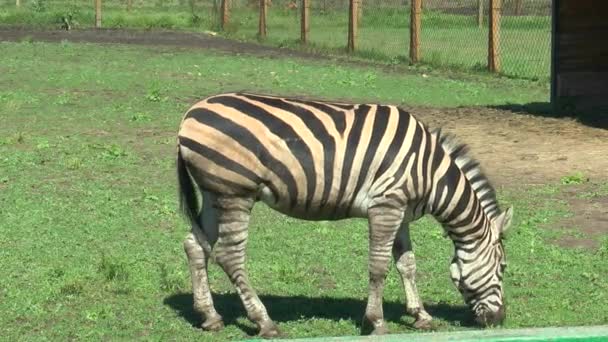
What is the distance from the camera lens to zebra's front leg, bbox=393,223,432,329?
6820 mm

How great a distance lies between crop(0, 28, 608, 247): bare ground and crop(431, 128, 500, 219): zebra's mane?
7.81 feet

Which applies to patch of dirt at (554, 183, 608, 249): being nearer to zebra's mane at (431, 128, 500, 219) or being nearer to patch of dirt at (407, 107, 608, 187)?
patch of dirt at (407, 107, 608, 187)

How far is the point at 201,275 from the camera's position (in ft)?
22.0

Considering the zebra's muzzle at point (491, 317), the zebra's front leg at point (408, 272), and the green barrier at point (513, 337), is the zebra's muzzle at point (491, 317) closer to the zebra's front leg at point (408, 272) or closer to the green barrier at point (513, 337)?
the zebra's front leg at point (408, 272)

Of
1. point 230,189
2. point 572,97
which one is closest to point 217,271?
point 230,189

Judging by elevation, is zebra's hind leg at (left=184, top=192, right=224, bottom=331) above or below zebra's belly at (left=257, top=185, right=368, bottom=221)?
below

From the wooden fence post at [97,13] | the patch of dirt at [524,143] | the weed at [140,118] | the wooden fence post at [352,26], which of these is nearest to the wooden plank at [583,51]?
the patch of dirt at [524,143]

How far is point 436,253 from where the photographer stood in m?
8.52

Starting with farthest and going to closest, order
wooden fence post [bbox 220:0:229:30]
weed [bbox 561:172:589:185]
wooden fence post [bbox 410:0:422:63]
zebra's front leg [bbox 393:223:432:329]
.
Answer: wooden fence post [bbox 220:0:229:30] < wooden fence post [bbox 410:0:422:63] < weed [bbox 561:172:589:185] < zebra's front leg [bbox 393:223:432:329]

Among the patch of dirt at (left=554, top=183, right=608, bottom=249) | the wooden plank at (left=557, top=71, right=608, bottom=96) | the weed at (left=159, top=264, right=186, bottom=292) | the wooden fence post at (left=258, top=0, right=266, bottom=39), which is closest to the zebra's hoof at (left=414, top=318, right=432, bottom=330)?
the weed at (left=159, top=264, right=186, bottom=292)

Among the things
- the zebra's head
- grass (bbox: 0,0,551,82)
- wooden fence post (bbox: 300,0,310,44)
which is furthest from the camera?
wooden fence post (bbox: 300,0,310,44)

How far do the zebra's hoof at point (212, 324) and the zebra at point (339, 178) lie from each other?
0.90ft

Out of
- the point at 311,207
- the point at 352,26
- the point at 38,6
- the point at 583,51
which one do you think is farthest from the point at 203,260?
the point at 38,6

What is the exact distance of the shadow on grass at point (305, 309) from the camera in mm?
6957
